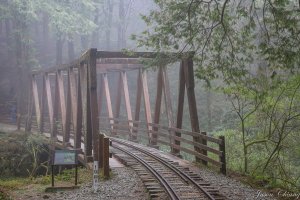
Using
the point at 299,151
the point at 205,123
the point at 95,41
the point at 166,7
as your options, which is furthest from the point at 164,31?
the point at 95,41

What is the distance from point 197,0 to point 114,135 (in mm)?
13252

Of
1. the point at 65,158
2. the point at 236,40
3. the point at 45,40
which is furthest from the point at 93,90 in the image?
the point at 45,40

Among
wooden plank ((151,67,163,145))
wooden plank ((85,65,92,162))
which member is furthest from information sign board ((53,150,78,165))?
wooden plank ((151,67,163,145))

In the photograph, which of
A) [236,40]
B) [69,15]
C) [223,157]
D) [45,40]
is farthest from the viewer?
[45,40]

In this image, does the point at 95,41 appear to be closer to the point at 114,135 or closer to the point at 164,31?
the point at 114,135

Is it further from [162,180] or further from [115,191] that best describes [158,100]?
[115,191]

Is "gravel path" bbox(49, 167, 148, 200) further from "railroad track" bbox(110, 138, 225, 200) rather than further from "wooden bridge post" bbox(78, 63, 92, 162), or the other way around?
"wooden bridge post" bbox(78, 63, 92, 162)

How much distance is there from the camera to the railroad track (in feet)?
27.5

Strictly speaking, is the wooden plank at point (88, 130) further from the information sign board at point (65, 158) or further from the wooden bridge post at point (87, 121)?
the information sign board at point (65, 158)

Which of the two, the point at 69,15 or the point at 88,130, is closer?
the point at 88,130

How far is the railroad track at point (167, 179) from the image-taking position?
27.5ft

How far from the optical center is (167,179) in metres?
9.79

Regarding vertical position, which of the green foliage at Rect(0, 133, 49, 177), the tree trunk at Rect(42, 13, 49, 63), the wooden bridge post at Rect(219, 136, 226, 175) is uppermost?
the tree trunk at Rect(42, 13, 49, 63)

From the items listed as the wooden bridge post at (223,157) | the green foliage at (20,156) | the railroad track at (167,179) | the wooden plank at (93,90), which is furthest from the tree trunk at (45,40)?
the wooden bridge post at (223,157)
